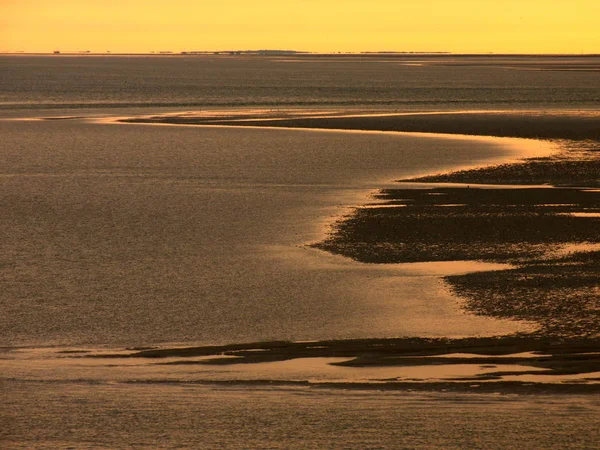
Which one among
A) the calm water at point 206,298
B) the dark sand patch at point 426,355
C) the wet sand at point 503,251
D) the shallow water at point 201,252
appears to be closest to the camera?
the calm water at point 206,298

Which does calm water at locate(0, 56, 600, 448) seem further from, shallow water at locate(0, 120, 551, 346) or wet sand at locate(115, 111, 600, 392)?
wet sand at locate(115, 111, 600, 392)

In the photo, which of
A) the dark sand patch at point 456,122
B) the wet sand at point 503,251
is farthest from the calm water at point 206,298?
the dark sand patch at point 456,122

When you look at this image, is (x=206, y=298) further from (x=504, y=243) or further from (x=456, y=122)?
(x=456, y=122)

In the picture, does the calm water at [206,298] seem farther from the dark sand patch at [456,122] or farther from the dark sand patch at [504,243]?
the dark sand patch at [456,122]

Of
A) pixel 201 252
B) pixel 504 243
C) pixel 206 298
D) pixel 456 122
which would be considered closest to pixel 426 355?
pixel 206 298

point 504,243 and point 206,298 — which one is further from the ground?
point 504,243

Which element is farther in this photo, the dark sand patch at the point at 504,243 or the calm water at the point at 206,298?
the dark sand patch at the point at 504,243

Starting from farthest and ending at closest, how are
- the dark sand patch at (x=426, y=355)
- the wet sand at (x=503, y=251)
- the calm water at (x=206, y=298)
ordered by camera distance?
1. the wet sand at (x=503, y=251)
2. the dark sand patch at (x=426, y=355)
3. the calm water at (x=206, y=298)

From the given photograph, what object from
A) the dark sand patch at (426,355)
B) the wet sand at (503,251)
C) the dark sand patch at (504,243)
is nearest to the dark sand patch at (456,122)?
the wet sand at (503,251)

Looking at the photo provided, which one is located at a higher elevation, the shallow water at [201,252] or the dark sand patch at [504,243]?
the dark sand patch at [504,243]

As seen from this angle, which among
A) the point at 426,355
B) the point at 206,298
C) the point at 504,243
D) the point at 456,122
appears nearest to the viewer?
the point at 426,355

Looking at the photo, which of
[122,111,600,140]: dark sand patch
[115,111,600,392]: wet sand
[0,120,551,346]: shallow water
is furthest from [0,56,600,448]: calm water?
[122,111,600,140]: dark sand patch
